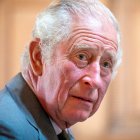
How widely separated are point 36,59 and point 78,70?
0.51 ft

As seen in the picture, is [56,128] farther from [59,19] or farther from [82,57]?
[59,19]

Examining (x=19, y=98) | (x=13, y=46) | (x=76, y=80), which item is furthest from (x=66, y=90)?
(x=13, y=46)

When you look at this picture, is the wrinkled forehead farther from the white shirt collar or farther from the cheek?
the white shirt collar

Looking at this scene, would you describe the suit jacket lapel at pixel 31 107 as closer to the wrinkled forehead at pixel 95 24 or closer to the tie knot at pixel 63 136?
the tie knot at pixel 63 136

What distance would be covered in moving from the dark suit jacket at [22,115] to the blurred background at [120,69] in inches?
117

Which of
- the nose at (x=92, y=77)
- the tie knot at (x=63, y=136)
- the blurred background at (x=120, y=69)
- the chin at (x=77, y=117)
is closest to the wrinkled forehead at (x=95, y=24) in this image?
the nose at (x=92, y=77)

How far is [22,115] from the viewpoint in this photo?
1268 mm

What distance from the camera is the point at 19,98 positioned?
1334 millimetres

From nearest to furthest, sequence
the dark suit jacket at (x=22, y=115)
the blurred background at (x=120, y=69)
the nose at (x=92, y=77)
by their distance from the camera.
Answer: the dark suit jacket at (x=22, y=115), the nose at (x=92, y=77), the blurred background at (x=120, y=69)

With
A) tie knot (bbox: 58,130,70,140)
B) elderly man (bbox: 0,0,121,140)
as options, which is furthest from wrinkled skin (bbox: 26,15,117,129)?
tie knot (bbox: 58,130,70,140)

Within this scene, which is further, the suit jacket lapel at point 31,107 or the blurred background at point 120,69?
the blurred background at point 120,69

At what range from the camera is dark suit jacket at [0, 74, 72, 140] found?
1.18 meters

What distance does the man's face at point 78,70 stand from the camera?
4.31 feet

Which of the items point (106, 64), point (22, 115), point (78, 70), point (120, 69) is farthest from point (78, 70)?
point (120, 69)
